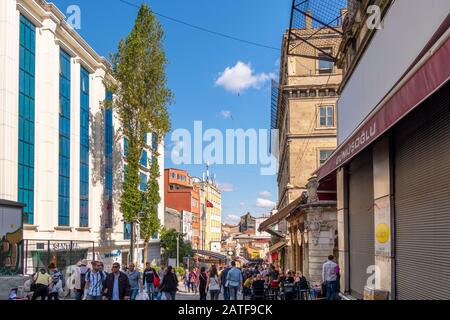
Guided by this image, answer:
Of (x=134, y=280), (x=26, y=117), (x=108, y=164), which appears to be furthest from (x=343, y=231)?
(x=108, y=164)

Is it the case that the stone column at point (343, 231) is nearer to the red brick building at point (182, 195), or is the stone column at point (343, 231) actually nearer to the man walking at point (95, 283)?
the man walking at point (95, 283)

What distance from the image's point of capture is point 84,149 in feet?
149

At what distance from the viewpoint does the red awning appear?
611cm

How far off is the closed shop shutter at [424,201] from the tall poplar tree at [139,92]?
35465 millimetres

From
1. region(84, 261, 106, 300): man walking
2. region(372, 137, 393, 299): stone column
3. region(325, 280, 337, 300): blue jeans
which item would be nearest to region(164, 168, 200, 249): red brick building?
region(325, 280, 337, 300): blue jeans

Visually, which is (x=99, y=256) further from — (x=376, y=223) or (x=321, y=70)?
(x=376, y=223)

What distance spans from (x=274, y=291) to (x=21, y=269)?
10.3m

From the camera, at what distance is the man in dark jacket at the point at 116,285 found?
13.7 m

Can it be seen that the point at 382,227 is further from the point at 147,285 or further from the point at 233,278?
the point at 147,285

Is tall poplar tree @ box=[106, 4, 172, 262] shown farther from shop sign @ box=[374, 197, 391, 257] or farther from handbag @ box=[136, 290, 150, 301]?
shop sign @ box=[374, 197, 391, 257]

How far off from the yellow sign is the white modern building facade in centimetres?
1702

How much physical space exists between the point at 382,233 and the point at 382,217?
33 cm

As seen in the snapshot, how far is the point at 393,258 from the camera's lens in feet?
36.3
